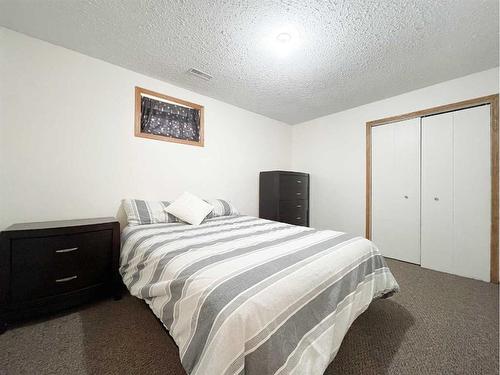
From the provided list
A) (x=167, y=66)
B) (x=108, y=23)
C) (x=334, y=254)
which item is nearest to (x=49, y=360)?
(x=334, y=254)

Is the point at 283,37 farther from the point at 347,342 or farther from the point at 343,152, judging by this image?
the point at 347,342

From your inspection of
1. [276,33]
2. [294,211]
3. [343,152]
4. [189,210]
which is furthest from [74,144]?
[343,152]

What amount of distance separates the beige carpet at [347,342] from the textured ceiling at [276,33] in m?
2.35

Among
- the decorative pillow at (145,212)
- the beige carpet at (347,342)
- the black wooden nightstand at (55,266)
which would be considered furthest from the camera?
the decorative pillow at (145,212)

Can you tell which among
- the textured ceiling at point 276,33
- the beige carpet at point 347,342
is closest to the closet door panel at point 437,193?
the textured ceiling at point 276,33

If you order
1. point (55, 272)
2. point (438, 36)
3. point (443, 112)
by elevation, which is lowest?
point (55, 272)

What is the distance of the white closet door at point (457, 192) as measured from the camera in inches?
88.1

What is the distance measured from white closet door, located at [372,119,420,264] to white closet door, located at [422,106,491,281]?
0.09m

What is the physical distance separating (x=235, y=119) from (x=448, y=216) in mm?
3229

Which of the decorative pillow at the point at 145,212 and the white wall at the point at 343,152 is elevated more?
the white wall at the point at 343,152

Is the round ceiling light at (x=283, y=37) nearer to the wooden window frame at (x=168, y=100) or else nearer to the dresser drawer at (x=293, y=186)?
the wooden window frame at (x=168, y=100)

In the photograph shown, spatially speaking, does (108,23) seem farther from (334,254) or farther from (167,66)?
(334,254)

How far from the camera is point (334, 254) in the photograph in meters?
1.23

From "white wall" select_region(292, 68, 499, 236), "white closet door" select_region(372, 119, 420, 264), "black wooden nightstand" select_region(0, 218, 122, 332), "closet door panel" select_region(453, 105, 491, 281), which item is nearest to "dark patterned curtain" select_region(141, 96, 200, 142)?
A: "black wooden nightstand" select_region(0, 218, 122, 332)
